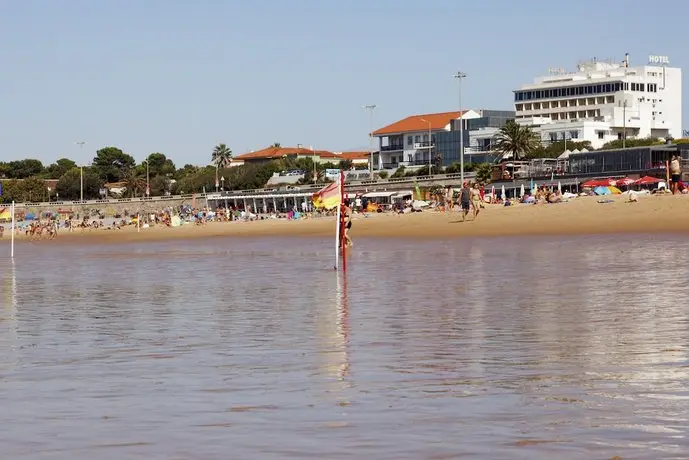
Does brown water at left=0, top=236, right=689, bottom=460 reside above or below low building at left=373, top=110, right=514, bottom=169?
below

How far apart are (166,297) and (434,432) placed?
12359 mm

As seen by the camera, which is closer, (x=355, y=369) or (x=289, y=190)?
(x=355, y=369)

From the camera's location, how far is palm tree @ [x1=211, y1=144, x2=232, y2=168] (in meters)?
182

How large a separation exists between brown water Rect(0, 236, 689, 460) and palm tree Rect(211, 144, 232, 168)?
532ft

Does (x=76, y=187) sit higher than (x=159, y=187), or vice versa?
(x=76, y=187)

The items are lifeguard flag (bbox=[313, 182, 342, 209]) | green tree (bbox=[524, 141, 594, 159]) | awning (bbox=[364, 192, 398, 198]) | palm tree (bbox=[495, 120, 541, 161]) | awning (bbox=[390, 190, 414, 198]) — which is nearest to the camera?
lifeguard flag (bbox=[313, 182, 342, 209])

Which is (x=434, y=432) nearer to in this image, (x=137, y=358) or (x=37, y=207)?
(x=137, y=358)

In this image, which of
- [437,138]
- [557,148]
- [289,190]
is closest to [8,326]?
[289,190]

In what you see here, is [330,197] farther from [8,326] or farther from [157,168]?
[157,168]

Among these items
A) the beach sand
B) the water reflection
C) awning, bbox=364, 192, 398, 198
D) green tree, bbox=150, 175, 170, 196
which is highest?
green tree, bbox=150, 175, 170, 196

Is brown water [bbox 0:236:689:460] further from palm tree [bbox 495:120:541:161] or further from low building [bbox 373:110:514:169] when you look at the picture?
low building [bbox 373:110:514:169]

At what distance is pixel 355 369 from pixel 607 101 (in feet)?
498

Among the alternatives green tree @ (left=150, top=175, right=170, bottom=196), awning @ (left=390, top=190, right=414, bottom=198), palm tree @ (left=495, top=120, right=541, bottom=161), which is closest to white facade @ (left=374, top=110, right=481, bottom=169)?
palm tree @ (left=495, top=120, right=541, bottom=161)

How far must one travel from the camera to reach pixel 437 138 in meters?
147
